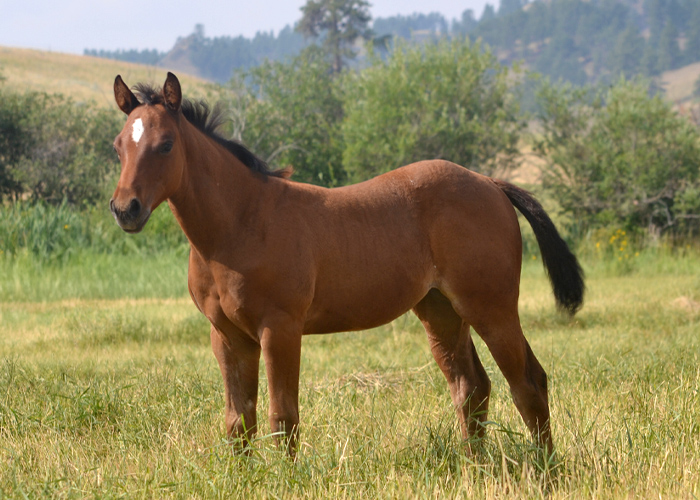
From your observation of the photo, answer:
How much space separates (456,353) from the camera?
4.33m

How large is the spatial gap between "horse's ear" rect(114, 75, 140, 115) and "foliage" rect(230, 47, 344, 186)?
17601 mm

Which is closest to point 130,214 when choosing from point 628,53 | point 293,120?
point 293,120

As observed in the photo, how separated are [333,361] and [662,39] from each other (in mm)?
180689

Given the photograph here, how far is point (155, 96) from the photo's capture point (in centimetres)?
350

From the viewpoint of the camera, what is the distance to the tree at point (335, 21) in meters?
55.0

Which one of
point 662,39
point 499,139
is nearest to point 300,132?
point 499,139

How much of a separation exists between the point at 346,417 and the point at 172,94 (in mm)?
2252

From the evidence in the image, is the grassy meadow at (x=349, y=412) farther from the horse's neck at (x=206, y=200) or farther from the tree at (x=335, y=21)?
the tree at (x=335, y=21)

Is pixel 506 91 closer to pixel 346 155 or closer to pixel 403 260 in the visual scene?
pixel 346 155

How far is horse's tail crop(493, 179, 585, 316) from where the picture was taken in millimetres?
4422

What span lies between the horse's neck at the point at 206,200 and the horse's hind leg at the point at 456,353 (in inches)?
55.8

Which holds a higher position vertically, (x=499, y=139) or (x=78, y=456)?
(x=499, y=139)

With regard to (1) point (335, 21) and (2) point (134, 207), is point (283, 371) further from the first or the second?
(1) point (335, 21)

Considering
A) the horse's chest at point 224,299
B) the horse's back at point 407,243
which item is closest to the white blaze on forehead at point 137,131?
the horse's chest at point 224,299
